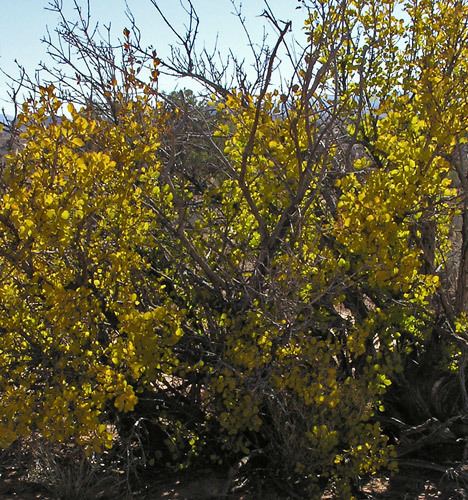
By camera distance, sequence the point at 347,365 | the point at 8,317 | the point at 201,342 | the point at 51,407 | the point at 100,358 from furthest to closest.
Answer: the point at 347,365
the point at 201,342
the point at 100,358
the point at 8,317
the point at 51,407

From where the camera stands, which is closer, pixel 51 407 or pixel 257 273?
pixel 51 407

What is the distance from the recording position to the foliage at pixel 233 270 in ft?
11.7

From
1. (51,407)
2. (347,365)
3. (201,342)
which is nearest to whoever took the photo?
(51,407)

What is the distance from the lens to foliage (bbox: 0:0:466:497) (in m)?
3.57

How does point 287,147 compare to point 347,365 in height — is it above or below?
above

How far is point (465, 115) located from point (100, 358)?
93.6 inches

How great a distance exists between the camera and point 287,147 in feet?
12.7

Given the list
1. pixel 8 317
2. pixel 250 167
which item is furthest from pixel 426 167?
pixel 8 317

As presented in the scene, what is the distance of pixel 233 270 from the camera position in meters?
4.20

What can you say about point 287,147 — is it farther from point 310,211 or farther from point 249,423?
point 249,423

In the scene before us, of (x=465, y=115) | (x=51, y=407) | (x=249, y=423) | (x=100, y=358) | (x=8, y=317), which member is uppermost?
(x=465, y=115)

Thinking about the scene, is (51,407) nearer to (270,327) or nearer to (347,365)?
(270,327)

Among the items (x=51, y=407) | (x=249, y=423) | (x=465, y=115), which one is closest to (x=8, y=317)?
(x=51, y=407)

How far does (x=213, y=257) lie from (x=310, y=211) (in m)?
0.67
